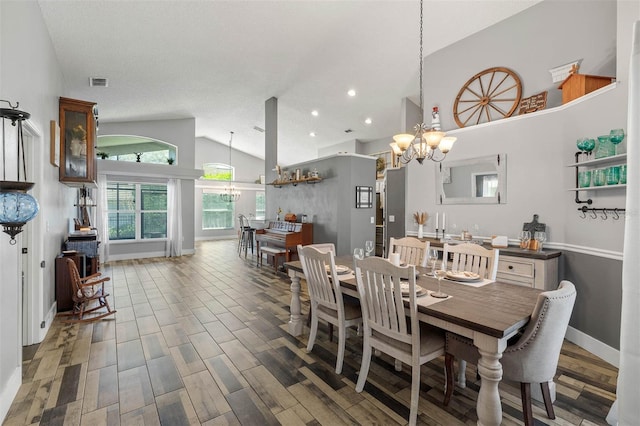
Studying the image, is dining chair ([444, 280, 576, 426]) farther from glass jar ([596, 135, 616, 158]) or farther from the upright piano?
the upright piano

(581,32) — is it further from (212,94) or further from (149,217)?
(149,217)

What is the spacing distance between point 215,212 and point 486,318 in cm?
1174

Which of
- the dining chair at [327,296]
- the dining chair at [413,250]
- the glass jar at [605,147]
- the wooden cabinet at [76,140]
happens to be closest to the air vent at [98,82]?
the wooden cabinet at [76,140]

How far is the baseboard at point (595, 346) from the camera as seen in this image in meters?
2.59

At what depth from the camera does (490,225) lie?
155 inches

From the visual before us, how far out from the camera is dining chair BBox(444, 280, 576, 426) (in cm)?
158

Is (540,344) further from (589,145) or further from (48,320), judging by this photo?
(48,320)

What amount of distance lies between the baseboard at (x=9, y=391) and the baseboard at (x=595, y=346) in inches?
181

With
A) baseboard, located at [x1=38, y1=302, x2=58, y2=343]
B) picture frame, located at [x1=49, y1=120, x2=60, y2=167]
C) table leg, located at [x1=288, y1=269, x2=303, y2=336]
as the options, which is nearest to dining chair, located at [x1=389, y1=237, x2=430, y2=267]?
table leg, located at [x1=288, y1=269, x2=303, y2=336]

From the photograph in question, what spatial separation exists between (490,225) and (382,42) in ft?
10.3

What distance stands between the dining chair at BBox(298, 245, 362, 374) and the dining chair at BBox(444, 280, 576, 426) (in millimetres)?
980

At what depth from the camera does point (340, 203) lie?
5.76 meters

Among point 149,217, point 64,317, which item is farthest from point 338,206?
point 149,217

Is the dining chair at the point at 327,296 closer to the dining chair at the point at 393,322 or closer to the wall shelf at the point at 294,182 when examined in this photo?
the dining chair at the point at 393,322
